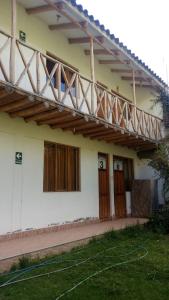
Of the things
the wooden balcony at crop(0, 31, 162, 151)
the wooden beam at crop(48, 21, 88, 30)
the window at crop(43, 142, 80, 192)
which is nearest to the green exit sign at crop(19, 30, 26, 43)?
the wooden balcony at crop(0, 31, 162, 151)

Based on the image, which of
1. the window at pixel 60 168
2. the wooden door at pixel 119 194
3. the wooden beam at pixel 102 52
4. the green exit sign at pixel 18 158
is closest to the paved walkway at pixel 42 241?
the window at pixel 60 168

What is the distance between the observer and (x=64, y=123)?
9.59 m

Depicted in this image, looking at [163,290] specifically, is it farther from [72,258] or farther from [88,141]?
[88,141]

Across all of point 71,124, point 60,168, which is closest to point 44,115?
point 71,124

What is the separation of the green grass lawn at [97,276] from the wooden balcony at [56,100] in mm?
3438

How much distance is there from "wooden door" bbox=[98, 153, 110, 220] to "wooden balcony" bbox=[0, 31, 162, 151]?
0.87 metres

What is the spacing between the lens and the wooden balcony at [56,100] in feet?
23.2

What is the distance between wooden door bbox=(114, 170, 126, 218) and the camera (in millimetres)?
13445

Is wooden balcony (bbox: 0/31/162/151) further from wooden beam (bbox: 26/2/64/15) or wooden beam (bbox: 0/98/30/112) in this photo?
wooden beam (bbox: 26/2/64/15)

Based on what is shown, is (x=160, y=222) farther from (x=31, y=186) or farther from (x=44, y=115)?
(x=44, y=115)

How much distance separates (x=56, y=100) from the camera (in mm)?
7988

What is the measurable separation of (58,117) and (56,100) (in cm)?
93

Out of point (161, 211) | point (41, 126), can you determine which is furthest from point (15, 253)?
point (161, 211)

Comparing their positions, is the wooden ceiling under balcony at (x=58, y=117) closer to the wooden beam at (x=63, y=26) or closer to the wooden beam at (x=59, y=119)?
the wooden beam at (x=59, y=119)
